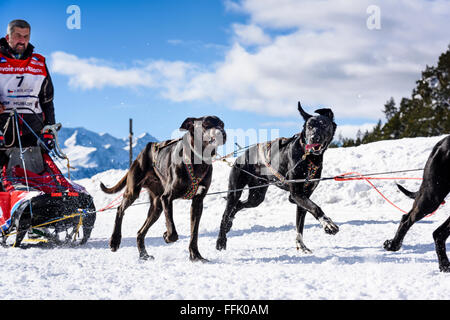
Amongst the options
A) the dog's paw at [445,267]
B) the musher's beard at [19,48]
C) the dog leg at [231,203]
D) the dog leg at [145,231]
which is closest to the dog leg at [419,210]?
the dog's paw at [445,267]

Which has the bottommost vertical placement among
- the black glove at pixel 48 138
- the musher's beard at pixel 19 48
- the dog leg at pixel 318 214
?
the dog leg at pixel 318 214

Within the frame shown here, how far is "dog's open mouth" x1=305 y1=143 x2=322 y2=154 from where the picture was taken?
4955 mm

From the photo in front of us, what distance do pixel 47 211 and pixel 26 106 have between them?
4.84 feet

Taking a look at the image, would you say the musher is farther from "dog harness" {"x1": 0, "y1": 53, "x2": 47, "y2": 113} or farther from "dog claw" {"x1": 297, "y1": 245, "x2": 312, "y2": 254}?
"dog claw" {"x1": 297, "y1": 245, "x2": 312, "y2": 254}

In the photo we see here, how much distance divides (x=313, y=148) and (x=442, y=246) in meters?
1.81

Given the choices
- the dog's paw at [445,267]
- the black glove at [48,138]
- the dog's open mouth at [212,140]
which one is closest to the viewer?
the dog's paw at [445,267]

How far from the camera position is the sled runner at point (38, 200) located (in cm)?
522

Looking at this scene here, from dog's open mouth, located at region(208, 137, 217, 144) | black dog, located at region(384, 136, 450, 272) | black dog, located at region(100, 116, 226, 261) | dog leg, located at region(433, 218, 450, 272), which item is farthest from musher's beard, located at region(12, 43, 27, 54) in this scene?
dog leg, located at region(433, 218, 450, 272)

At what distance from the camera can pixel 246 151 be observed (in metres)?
6.42

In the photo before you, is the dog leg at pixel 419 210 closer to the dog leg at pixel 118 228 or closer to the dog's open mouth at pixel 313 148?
the dog's open mouth at pixel 313 148

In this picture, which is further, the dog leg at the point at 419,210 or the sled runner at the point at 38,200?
the sled runner at the point at 38,200

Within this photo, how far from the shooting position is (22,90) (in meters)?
5.51

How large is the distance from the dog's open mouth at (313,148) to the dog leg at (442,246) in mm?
1655

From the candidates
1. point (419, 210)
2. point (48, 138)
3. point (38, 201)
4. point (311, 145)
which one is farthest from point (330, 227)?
point (48, 138)
